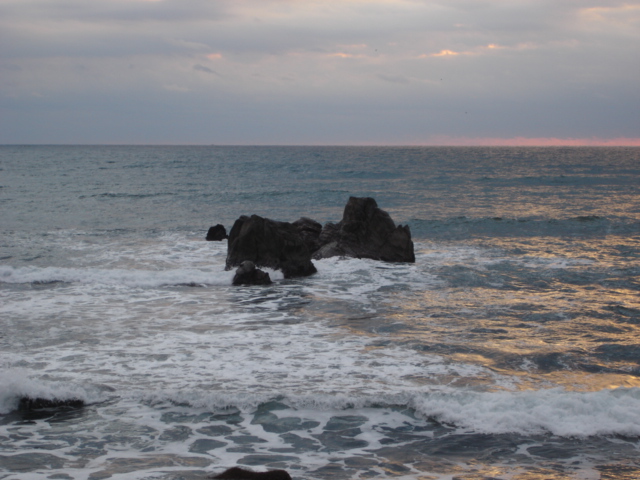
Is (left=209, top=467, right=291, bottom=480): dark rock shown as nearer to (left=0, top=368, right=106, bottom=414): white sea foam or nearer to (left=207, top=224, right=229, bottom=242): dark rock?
(left=0, top=368, right=106, bottom=414): white sea foam

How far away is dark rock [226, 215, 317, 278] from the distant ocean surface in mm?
509

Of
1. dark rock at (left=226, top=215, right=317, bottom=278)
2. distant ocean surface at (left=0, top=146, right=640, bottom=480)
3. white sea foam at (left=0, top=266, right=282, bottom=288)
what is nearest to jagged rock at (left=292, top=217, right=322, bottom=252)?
distant ocean surface at (left=0, top=146, right=640, bottom=480)

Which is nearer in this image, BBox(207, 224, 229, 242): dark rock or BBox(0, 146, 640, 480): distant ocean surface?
BBox(0, 146, 640, 480): distant ocean surface

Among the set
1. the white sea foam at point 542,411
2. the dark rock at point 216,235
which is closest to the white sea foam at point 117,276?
the dark rock at point 216,235

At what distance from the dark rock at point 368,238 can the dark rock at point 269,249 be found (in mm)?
2176

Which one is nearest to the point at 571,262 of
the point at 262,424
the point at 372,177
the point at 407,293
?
the point at 407,293

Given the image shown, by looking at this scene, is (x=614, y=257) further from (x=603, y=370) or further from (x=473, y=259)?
(x=603, y=370)

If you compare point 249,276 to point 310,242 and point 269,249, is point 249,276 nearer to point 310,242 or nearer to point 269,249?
point 269,249

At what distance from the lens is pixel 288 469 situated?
6.15 m

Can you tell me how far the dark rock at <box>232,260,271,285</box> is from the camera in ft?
51.3

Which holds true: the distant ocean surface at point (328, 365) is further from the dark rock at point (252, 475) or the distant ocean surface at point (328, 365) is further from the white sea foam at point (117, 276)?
the dark rock at point (252, 475)

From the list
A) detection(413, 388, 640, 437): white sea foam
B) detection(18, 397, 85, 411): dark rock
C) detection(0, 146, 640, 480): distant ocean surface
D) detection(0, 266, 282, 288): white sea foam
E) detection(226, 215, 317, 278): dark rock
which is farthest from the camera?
detection(226, 215, 317, 278): dark rock

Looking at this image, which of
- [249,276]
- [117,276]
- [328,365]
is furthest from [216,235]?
[328,365]

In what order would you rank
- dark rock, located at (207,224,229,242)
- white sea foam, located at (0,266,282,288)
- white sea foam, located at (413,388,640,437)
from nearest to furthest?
white sea foam, located at (413,388,640,437) → white sea foam, located at (0,266,282,288) → dark rock, located at (207,224,229,242)
